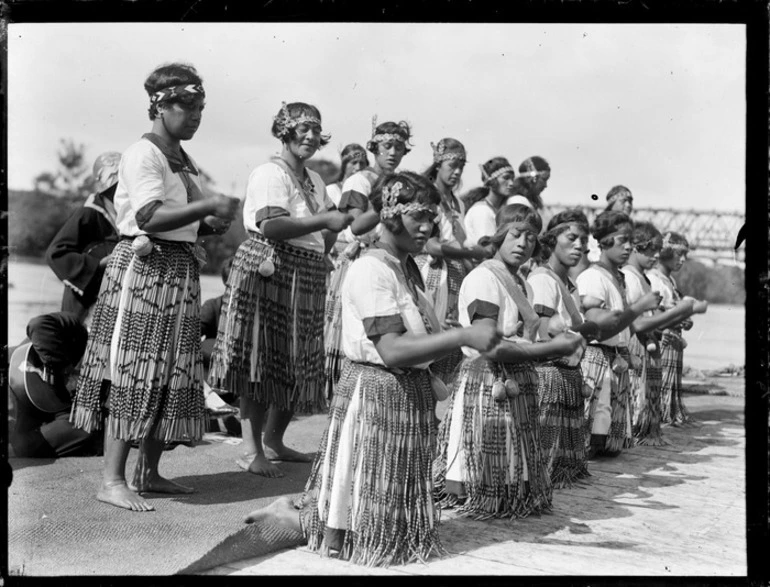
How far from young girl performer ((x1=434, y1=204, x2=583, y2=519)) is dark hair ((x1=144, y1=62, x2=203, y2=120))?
5.92 ft

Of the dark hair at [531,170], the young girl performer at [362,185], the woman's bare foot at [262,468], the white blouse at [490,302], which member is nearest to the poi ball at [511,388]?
the white blouse at [490,302]

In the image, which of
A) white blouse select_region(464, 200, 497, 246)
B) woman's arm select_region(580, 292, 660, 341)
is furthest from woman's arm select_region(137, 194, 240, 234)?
white blouse select_region(464, 200, 497, 246)

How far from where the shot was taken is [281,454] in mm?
6070


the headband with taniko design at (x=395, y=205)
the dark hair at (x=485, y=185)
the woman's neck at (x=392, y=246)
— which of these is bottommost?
the woman's neck at (x=392, y=246)

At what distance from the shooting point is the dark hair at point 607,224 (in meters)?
7.24

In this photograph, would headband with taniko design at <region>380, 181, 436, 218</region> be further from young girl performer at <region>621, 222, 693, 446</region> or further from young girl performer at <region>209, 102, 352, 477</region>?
young girl performer at <region>621, 222, 693, 446</region>

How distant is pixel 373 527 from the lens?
14.1 ft

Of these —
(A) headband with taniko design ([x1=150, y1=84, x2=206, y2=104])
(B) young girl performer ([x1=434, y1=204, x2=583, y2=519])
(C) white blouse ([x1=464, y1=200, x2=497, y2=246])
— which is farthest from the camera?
(C) white blouse ([x1=464, y1=200, x2=497, y2=246])

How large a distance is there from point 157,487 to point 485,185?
391 cm

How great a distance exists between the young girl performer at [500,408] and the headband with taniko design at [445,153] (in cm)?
177

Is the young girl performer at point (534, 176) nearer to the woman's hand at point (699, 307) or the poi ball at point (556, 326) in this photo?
the woman's hand at point (699, 307)

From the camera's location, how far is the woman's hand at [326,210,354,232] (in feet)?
16.7
